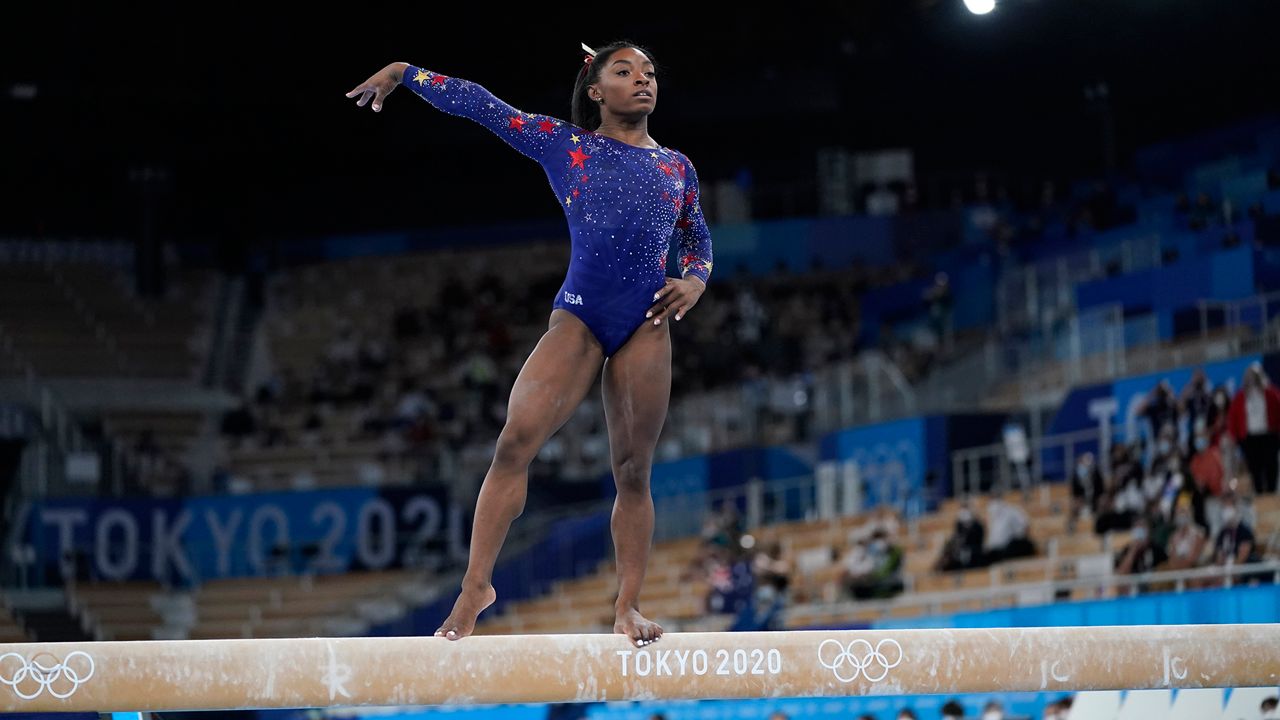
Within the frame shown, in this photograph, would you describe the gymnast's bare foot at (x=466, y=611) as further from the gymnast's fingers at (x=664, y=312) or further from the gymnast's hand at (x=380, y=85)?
the gymnast's hand at (x=380, y=85)

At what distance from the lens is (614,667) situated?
5.02m

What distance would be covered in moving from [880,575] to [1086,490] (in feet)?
6.04

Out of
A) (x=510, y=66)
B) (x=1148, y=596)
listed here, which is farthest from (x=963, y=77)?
(x=1148, y=596)

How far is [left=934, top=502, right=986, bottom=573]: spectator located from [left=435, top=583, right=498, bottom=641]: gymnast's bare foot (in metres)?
9.62

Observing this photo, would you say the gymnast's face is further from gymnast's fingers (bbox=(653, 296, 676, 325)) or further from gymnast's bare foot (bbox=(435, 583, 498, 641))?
gymnast's bare foot (bbox=(435, 583, 498, 641))

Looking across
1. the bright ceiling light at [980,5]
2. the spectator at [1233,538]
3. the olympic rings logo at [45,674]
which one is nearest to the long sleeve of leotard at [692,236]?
the olympic rings logo at [45,674]

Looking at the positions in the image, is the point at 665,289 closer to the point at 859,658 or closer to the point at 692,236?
the point at 692,236

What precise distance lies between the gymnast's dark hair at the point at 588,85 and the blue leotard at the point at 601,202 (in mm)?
159

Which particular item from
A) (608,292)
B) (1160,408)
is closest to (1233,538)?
(1160,408)

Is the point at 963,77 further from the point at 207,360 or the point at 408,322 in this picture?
the point at 207,360

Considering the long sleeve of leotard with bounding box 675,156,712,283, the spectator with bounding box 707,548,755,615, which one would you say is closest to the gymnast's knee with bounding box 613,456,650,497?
the long sleeve of leotard with bounding box 675,156,712,283

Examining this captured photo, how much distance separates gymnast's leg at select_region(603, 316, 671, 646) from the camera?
5438 millimetres

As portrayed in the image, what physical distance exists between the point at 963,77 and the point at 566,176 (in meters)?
21.2

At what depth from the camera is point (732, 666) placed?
16.6 ft
